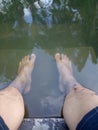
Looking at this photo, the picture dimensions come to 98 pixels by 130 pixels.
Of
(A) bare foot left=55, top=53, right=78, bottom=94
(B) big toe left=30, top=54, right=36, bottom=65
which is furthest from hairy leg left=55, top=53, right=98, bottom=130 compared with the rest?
(B) big toe left=30, top=54, right=36, bottom=65

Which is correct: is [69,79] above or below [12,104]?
below

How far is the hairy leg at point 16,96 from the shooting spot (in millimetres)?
1422

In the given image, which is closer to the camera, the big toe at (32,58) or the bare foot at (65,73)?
the bare foot at (65,73)

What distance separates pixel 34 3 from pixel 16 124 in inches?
62.8

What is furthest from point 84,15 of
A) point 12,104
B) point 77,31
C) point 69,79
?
point 12,104

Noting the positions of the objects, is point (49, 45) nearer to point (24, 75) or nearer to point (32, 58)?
point (32, 58)

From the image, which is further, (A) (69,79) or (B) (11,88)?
(A) (69,79)

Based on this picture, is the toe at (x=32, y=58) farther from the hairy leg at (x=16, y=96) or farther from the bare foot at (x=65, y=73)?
the bare foot at (x=65, y=73)

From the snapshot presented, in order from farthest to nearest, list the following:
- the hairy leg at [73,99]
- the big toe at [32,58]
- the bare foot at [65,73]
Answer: the big toe at [32,58]
the bare foot at [65,73]
the hairy leg at [73,99]

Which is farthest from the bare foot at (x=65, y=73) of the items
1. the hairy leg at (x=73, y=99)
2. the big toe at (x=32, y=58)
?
the big toe at (x=32, y=58)

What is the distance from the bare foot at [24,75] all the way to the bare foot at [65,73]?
0.20 m

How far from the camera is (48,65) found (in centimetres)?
214

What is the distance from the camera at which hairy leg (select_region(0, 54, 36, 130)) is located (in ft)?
4.66

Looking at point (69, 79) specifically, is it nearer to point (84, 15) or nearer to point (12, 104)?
point (12, 104)
